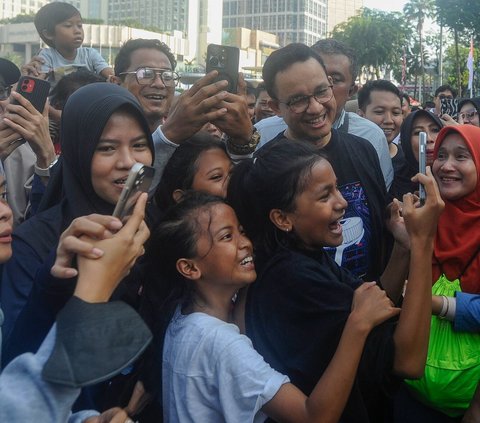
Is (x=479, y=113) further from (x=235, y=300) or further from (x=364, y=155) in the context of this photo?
(x=235, y=300)

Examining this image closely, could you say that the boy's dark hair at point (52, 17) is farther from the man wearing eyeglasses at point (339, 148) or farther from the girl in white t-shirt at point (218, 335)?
A: the girl in white t-shirt at point (218, 335)

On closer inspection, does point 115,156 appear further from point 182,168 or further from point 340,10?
point 340,10

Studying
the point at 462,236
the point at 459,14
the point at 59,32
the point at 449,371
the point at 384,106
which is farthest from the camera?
the point at 459,14

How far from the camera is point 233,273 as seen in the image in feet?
6.55

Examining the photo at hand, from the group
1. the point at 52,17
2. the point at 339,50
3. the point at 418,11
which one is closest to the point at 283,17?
the point at 418,11

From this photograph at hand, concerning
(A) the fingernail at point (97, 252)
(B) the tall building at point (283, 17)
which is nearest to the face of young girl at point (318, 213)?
(A) the fingernail at point (97, 252)

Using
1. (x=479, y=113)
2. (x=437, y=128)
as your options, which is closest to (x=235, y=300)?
(x=437, y=128)

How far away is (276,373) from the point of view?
68.9 inches

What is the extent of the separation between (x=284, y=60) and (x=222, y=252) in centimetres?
132

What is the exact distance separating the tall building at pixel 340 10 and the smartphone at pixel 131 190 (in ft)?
428

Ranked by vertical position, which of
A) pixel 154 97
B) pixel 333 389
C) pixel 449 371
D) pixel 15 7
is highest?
pixel 15 7

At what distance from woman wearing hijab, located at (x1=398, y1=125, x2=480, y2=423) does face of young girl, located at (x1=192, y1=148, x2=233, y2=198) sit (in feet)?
3.20

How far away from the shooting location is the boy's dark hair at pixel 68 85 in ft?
12.3

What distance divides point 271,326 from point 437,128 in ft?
9.31
